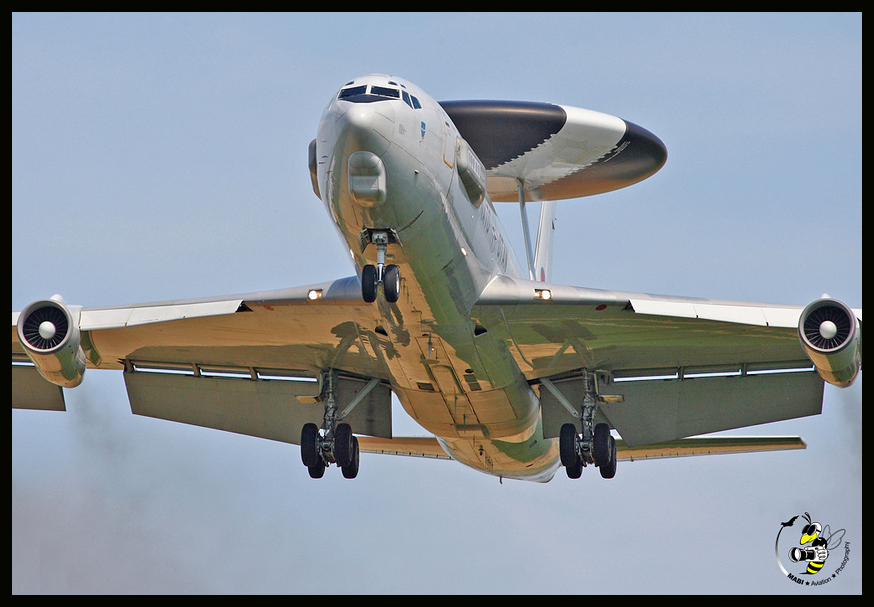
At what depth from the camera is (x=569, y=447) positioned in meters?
21.7

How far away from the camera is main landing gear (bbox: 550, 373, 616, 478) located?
71.1 feet

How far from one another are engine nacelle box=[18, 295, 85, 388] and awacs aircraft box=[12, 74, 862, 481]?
26 mm

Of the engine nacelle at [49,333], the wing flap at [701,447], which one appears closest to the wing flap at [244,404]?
the engine nacelle at [49,333]

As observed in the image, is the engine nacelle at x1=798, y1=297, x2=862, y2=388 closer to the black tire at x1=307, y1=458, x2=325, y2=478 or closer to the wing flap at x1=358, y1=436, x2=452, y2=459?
the black tire at x1=307, y1=458, x2=325, y2=478

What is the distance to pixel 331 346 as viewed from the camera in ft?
70.0

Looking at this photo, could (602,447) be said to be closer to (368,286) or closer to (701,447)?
(701,447)

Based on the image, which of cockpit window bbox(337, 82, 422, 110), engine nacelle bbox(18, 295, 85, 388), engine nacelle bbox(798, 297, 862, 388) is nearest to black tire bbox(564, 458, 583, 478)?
engine nacelle bbox(798, 297, 862, 388)

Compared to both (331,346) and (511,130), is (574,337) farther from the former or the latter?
(511,130)

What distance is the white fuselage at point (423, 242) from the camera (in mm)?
15609

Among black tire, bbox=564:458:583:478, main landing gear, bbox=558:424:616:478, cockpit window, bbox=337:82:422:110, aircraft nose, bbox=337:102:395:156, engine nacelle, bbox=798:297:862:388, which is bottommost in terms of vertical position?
black tire, bbox=564:458:583:478

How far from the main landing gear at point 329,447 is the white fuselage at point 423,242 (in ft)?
4.67

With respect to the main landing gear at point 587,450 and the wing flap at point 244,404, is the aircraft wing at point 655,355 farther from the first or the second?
the wing flap at point 244,404

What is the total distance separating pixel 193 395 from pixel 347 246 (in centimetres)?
945
